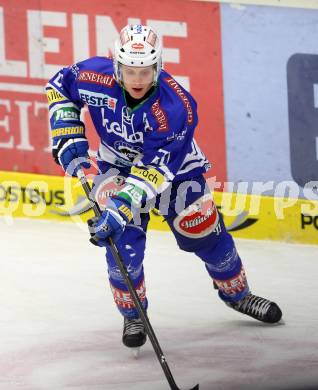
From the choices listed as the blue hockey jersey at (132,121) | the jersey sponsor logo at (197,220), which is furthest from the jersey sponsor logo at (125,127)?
the jersey sponsor logo at (197,220)

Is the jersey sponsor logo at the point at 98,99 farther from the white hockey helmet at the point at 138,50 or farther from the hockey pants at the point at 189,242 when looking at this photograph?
the hockey pants at the point at 189,242

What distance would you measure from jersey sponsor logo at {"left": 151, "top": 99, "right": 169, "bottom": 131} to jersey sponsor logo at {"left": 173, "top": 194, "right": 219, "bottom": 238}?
591mm

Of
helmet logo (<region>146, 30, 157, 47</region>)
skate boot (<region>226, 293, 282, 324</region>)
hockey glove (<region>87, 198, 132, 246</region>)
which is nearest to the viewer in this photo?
hockey glove (<region>87, 198, 132, 246</region>)

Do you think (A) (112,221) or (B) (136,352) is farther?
(B) (136,352)

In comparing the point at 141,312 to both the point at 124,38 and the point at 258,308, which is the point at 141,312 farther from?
the point at 124,38

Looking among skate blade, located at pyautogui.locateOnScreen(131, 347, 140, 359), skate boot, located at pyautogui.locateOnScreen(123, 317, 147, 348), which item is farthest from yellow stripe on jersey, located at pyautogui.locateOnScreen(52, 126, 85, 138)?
skate blade, located at pyautogui.locateOnScreen(131, 347, 140, 359)

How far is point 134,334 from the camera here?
6043 millimetres

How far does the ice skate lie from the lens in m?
6.02

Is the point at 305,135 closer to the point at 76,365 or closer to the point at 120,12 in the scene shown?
the point at 120,12

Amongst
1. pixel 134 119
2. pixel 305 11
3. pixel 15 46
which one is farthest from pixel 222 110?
pixel 134 119

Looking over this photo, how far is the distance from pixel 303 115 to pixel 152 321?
1553 mm

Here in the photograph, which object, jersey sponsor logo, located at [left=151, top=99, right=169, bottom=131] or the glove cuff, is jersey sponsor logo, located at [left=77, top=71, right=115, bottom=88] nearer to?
jersey sponsor logo, located at [left=151, top=99, right=169, bottom=131]

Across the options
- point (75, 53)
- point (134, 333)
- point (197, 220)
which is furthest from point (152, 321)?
point (75, 53)

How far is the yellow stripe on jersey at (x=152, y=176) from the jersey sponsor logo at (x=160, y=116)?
18cm
